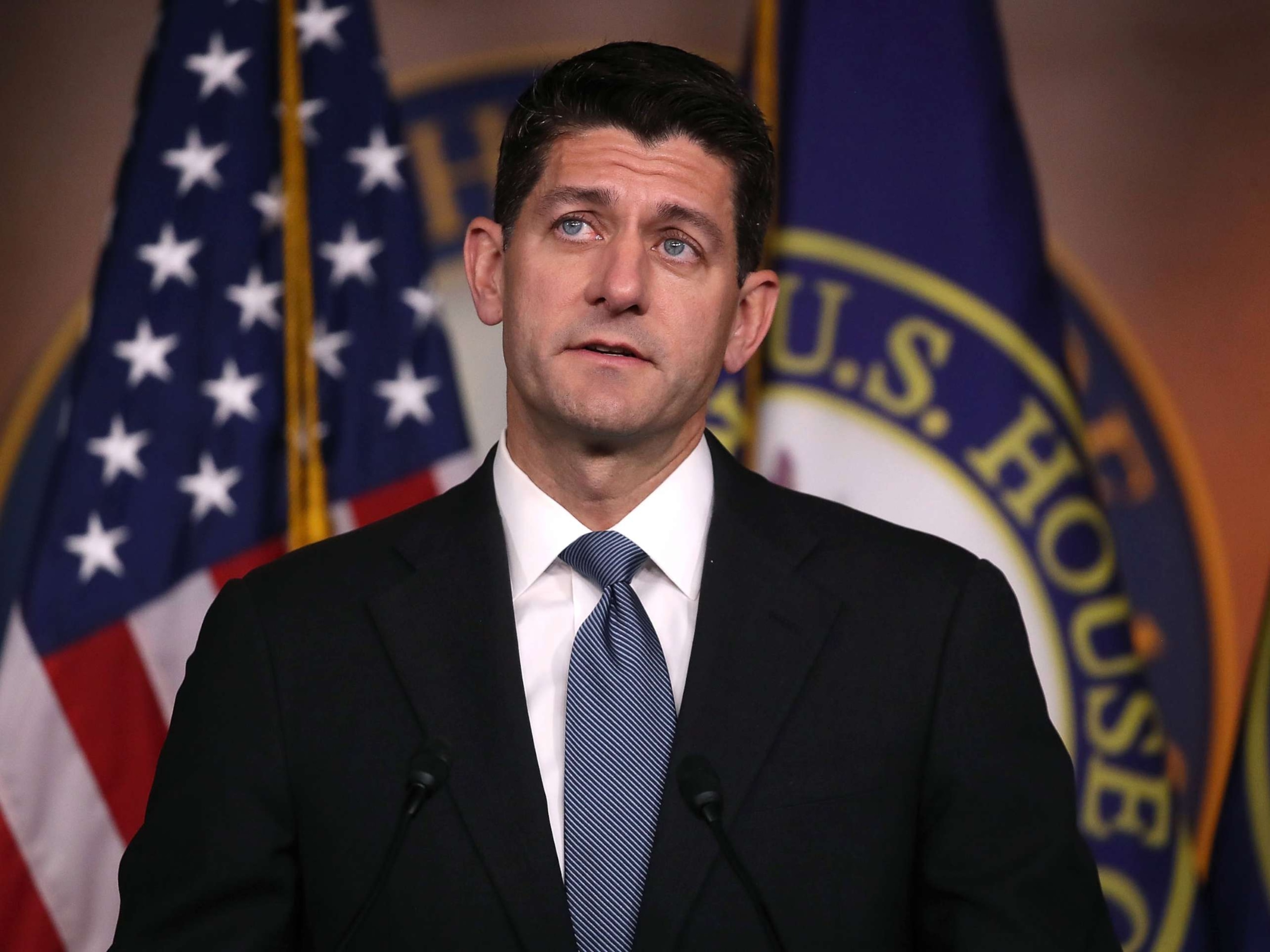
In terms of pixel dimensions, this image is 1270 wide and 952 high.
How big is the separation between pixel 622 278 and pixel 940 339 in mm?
1346

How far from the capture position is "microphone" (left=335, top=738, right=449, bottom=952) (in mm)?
1227

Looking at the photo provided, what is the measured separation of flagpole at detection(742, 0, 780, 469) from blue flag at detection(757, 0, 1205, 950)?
0.02 meters

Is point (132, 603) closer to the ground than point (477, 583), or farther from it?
farther from it

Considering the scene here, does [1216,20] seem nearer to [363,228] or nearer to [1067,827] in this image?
[363,228]

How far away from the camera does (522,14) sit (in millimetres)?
3258

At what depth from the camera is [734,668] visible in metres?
1.47

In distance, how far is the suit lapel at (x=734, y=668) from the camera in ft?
4.38

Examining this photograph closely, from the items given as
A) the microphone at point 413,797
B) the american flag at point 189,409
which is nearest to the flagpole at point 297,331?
the american flag at point 189,409

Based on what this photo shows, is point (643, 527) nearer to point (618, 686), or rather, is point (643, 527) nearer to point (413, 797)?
point (618, 686)

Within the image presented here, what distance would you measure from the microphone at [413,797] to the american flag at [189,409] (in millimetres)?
1425

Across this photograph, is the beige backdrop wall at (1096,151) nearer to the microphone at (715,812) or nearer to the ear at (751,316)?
the ear at (751,316)

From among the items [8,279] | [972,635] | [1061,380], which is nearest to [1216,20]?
[1061,380]

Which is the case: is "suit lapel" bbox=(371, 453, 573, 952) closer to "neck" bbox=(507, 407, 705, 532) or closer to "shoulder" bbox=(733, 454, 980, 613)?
"neck" bbox=(507, 407, 705, 532)

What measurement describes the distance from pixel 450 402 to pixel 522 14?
1046mm
